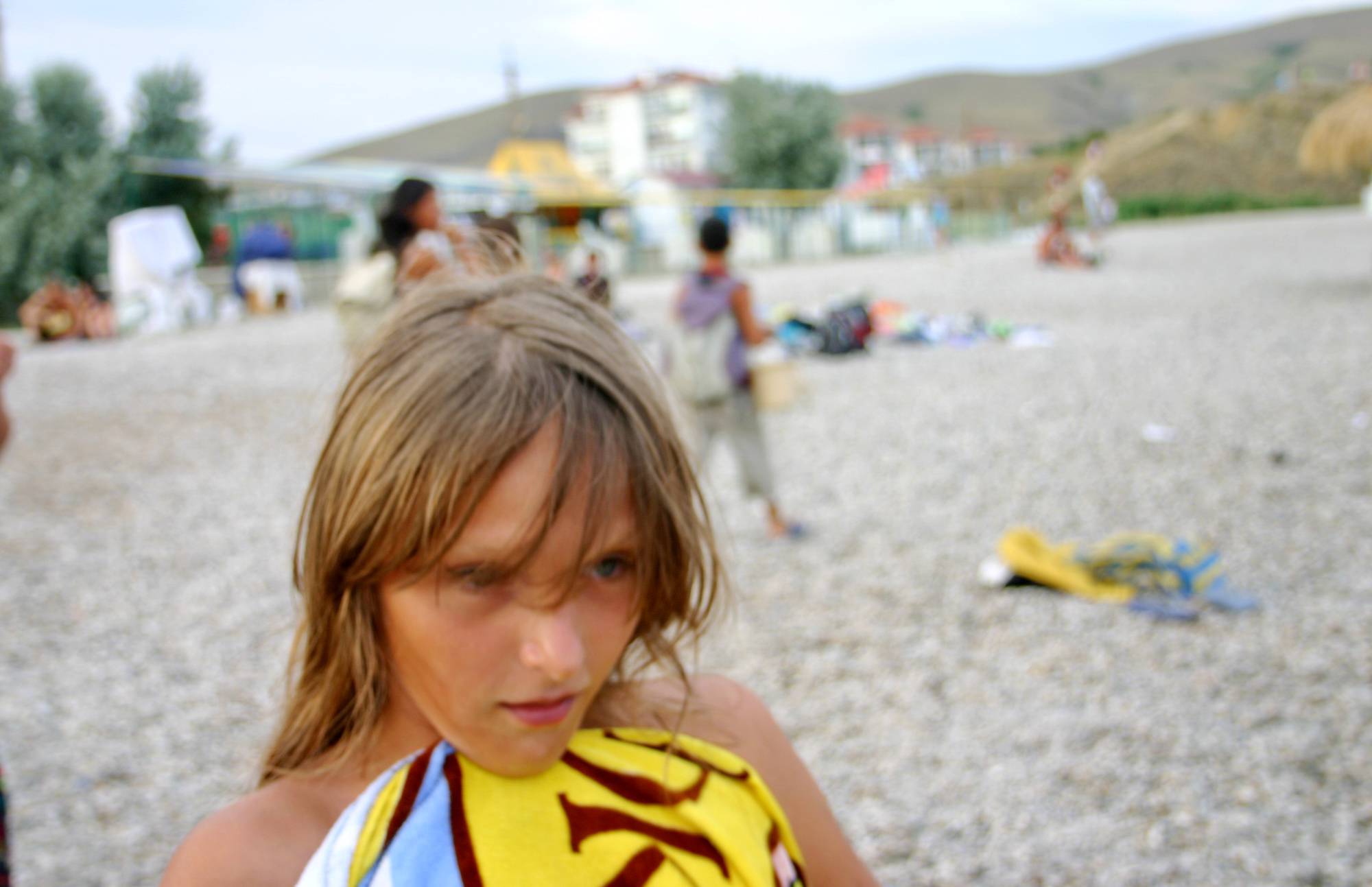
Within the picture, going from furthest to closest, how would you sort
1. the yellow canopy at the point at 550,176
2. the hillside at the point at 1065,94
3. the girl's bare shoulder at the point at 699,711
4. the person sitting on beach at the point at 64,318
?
1. the hillside at the point at 1065,94
2. the yellow canopy at the point at 550,176
3. the person sitting on beach at the point at 64,318
4. the girl's bare shoulder at the point at 699,711

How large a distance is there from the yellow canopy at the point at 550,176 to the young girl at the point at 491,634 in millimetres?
25944

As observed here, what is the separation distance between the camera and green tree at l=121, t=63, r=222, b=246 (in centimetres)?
2508

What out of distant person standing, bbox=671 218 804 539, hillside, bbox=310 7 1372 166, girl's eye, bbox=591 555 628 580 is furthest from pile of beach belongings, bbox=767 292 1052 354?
hillside, bbox=310 7 1372 166

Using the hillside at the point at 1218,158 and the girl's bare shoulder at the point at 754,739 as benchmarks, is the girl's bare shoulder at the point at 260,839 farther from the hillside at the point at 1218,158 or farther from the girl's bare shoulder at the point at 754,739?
the hillside at the point at 1218,158

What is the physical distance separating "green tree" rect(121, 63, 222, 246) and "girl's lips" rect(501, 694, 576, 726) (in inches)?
1051

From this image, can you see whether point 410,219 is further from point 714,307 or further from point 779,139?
point 779,139

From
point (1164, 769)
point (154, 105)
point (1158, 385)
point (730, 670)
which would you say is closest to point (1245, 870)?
point (1164, 769)

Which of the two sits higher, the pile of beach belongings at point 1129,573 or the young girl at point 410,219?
the young girl at point 410,219

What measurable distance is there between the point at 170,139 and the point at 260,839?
91.3 ft

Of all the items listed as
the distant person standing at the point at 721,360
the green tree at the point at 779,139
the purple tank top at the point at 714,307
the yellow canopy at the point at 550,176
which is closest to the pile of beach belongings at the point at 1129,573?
the distant person standing at the point at 721,360

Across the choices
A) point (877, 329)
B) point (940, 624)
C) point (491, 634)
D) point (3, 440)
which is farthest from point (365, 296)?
point (877, 329)

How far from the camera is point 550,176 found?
114ft

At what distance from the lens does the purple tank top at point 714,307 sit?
5617 millimetres

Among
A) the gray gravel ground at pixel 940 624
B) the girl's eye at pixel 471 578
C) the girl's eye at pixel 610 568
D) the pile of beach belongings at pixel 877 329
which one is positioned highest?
the girl's eye at pixel 471 578
